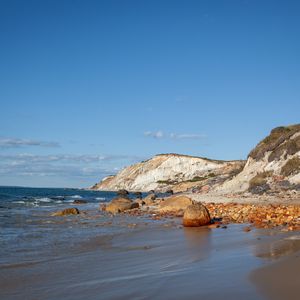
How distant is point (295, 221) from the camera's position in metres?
15.5

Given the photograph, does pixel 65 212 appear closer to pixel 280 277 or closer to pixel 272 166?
pixel 272 166

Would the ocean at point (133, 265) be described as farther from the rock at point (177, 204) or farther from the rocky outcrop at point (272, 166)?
the rocky outcrop at point (272, 166)

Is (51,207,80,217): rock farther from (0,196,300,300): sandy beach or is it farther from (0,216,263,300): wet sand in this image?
(0,216,263,300): wet sand

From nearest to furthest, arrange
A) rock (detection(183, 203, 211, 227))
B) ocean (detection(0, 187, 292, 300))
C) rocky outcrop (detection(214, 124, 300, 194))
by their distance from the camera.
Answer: ocean (detection(0, 187, 292, 300)) → rock (detection(183, 203, 211, 227)) → rocky outcrop (detection(214, 124, 300, 194))

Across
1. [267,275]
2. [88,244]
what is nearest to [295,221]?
[88,244]

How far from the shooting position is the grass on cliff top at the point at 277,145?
37.8 meters

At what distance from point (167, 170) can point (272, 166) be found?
280ft

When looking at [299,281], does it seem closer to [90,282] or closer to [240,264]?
[240,264]

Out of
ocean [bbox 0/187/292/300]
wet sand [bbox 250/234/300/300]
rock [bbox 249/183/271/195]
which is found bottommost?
ocean [bbox 0/187/292/300]

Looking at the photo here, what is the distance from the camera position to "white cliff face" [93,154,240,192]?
11844cm

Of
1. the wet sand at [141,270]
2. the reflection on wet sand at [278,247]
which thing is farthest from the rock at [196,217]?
the reflection on wet sand at [278,247]

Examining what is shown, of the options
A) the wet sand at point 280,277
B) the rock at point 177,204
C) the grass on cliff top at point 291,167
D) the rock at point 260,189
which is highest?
the grass on cliff top at point 291,167

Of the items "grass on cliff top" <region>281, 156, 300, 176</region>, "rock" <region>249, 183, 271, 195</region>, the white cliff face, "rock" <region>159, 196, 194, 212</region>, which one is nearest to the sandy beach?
"rock" <region>159, 196, 194, 212</region>

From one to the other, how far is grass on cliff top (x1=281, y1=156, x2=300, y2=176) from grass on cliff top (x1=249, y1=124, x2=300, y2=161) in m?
1.18
